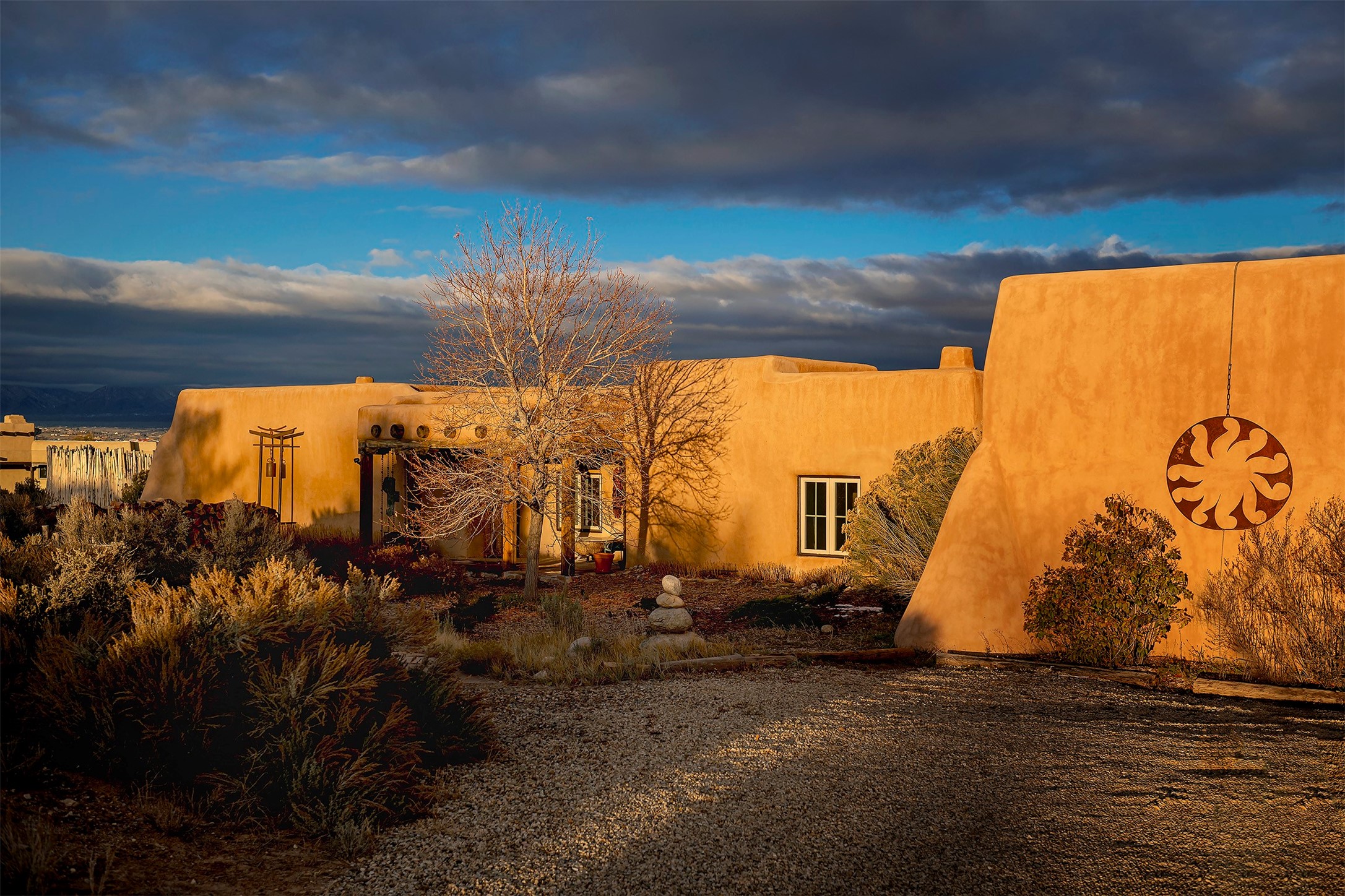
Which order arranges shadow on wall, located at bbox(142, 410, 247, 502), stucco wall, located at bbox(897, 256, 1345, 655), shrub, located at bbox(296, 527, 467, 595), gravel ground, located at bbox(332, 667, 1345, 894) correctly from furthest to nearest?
shadow on wall, located at bbox(142, 410, 247, 502), shrub, located at bbox(296, 527, 467, 595), stucco wall, located at bbox(897, 256, 1345, 655), gravel ground, located at bbox(332, 667, 1345, 894)

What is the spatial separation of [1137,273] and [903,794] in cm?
620

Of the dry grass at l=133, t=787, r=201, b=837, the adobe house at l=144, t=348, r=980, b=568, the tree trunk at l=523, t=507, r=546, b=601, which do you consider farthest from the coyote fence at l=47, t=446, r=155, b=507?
the dry grass at l=133, t=787, r=201, b=837

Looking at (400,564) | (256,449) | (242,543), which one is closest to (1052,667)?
(242,543)

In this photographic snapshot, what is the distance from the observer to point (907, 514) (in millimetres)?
12602

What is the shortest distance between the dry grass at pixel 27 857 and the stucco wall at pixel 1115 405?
7305 mm

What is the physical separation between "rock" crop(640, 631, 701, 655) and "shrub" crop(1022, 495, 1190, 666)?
10.7 feet

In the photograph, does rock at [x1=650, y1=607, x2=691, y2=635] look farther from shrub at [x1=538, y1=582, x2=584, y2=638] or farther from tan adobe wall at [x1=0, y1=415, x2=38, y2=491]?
tan adobe wall at [x1=0, y1=415, x2=38, y2=491]

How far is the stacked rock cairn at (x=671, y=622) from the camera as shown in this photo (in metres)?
9.69

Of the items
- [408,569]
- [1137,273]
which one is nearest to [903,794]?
[1137,273]

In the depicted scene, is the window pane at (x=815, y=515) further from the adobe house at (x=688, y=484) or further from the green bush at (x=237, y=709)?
the green bush at (x=237, y=709)

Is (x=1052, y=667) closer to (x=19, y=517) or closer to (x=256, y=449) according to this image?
(x=19, y=517)

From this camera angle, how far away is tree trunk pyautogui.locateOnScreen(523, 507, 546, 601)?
45.1 feet

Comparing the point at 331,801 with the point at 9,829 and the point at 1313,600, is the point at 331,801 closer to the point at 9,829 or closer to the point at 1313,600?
the point at 9,829

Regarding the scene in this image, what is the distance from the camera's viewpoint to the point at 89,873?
3807 millimetres
